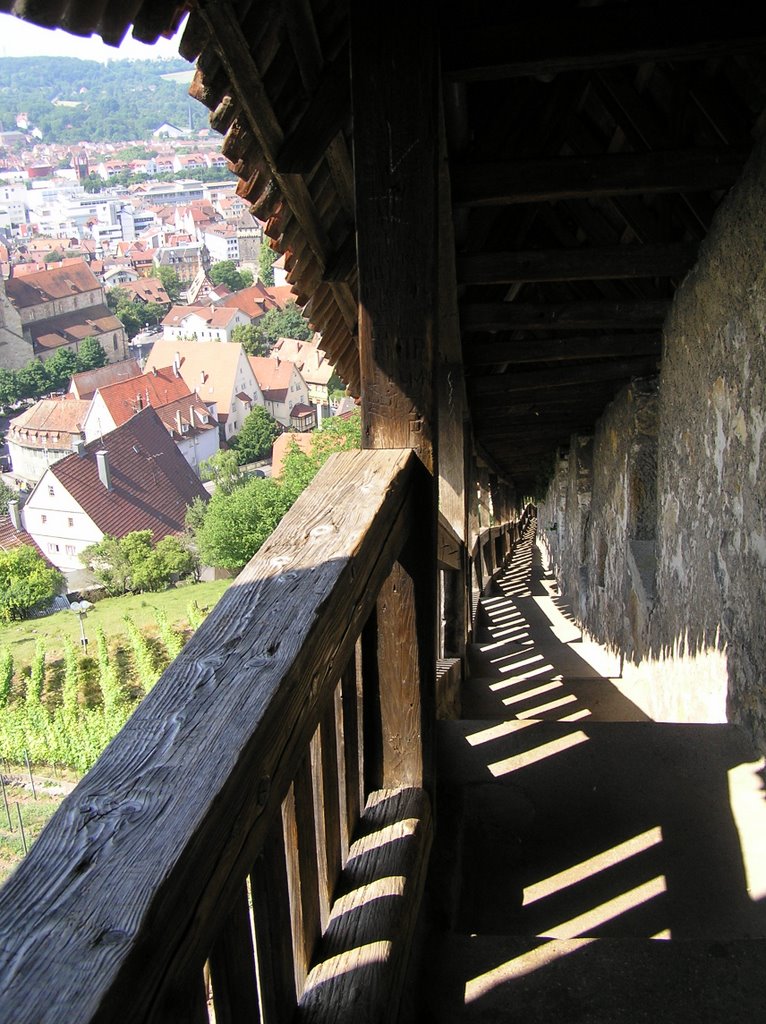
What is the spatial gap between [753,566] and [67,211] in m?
172

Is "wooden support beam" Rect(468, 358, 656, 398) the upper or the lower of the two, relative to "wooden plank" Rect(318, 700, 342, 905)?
upper

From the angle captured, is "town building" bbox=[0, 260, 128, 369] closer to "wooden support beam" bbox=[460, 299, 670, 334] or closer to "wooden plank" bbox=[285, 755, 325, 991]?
"wooden support beam" bbox=[460, 299, 670, 334]

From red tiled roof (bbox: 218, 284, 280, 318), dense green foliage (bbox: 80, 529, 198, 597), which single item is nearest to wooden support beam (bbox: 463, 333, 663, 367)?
dense green foliage (bbox: 80, 529, 198, 597)

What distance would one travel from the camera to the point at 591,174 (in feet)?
11.9

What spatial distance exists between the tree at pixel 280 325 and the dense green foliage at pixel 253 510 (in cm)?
4514

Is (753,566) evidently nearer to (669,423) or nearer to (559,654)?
(669,423)

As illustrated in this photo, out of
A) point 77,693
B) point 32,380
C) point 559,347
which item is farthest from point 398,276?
point 32,380

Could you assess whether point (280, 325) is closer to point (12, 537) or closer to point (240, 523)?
point (12, 537)

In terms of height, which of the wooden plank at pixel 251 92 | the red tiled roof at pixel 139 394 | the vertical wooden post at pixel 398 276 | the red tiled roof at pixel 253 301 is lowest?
the vertical wooden post at pixel 398 276

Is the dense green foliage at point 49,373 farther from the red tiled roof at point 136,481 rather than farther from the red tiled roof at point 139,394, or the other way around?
the red tiled roof at point 136,481

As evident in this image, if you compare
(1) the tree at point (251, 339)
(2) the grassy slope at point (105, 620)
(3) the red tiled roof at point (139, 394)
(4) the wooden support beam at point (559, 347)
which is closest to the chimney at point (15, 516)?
(3) the red tiled roof at point (139, 394)

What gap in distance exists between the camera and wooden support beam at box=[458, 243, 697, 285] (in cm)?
455

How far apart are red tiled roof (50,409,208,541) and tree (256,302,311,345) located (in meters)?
33.4

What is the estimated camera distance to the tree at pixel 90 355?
8481cm
